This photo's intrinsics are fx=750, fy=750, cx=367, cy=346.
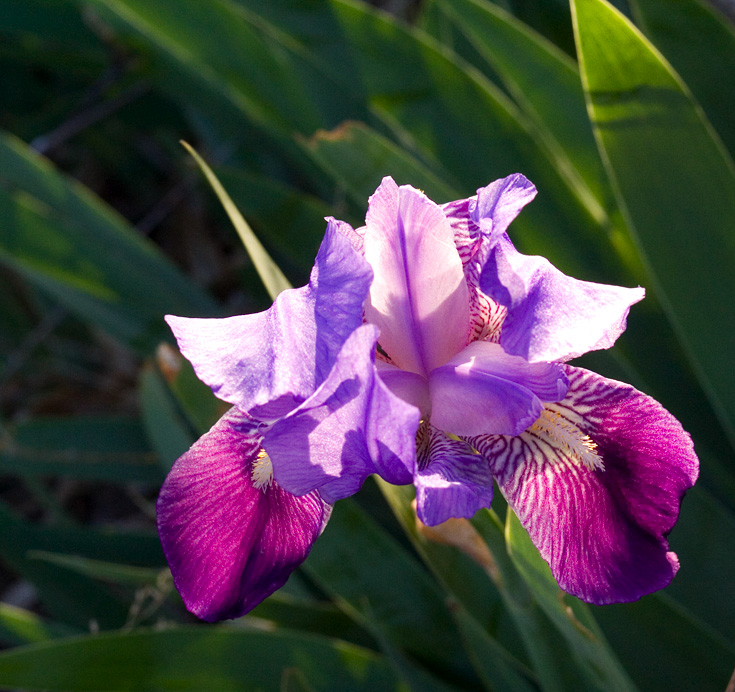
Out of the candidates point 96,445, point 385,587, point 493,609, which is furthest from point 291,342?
point 96,445

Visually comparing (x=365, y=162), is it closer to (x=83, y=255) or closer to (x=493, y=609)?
(x=493, y=609)

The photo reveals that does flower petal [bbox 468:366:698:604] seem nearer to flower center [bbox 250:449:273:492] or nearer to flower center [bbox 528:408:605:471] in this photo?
flower center [bbox 528:408:605:471]

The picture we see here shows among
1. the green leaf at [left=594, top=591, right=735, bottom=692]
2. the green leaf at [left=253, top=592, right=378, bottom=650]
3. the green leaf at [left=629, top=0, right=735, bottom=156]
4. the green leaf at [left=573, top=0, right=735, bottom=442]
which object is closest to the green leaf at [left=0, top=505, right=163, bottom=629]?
the green leaf at [left=253, top=592, right=378, bottom=650]

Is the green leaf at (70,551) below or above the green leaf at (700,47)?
below

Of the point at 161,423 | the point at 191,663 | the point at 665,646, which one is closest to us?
the point at 665,646

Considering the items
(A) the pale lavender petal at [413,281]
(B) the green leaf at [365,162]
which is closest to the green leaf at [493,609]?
(A) the pale lavender petal at [413,281]

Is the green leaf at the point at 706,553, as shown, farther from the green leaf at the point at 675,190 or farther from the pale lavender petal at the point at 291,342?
the pale lavender petal at the point at 291,342

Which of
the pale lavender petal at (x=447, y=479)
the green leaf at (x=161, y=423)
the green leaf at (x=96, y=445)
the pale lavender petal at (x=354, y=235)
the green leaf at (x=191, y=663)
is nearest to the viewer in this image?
the pale lavender petal at (x=447, y=479)
